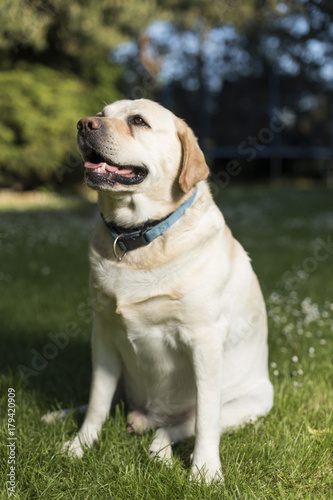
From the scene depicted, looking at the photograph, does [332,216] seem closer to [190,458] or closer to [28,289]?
[28,289]

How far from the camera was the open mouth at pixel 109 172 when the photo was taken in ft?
7.66

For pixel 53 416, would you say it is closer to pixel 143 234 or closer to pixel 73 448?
pixel 73 448

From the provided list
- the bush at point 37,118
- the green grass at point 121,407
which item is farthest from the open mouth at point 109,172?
the bush at point 37,118

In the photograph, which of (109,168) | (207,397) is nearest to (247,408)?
(207,397)

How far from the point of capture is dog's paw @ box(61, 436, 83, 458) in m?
2.46

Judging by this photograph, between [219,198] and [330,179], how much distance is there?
984 centimetres

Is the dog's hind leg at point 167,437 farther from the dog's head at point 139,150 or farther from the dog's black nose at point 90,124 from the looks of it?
the dog's black nose at point 90,124

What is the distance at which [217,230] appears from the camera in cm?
252

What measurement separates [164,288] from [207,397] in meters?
0.51

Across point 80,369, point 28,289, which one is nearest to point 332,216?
point 28,289

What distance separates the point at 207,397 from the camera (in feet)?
7.80

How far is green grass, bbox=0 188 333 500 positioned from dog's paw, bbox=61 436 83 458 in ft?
0.12

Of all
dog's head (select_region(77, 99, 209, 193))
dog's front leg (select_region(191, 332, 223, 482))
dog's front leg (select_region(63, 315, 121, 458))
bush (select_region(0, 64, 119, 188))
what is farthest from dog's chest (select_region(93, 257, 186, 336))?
bush (select_region(0, 64, 119, 188))

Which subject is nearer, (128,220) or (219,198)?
(128,220)
